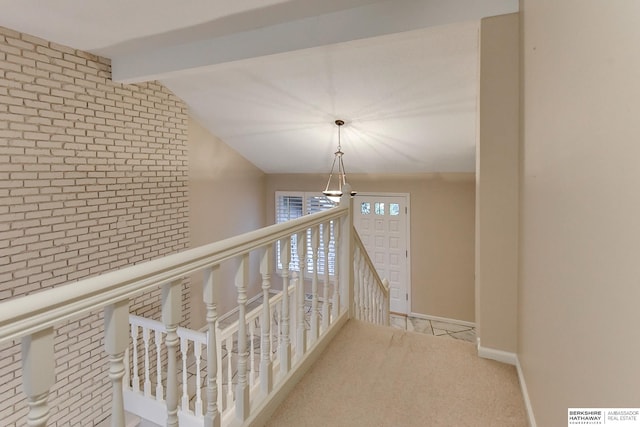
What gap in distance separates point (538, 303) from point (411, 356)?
84 cm

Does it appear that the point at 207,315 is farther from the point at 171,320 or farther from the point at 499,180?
the point at 499,180

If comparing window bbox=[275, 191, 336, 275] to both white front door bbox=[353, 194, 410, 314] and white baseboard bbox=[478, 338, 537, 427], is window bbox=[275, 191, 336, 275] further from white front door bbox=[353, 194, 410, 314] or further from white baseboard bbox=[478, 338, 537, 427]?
white baseboard bbox=[478, 338, 537, 427]

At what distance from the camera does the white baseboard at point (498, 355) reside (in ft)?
5.89

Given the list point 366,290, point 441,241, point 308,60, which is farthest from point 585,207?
point 441,241

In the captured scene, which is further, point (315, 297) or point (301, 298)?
point (315, 297)

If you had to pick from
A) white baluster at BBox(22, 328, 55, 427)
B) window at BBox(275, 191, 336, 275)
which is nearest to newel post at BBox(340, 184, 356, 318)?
white baluster at BBox(22, 328, 55, 427)

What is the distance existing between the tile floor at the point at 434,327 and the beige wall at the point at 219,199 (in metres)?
2.89

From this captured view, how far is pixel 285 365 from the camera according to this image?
1.56 metres

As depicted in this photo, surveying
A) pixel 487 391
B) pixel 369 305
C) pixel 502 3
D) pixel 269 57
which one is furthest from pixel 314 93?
pixel 487 391

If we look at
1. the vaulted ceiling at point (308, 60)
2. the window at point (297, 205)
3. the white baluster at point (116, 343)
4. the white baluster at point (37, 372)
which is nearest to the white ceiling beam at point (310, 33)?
the vaulted ceiling at point (308, 60)

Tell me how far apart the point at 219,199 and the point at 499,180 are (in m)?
4.59

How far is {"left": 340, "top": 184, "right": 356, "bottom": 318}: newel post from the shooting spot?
219 cm

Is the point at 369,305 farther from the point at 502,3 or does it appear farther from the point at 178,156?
the point at 178,156

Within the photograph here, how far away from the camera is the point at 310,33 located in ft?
8.05
